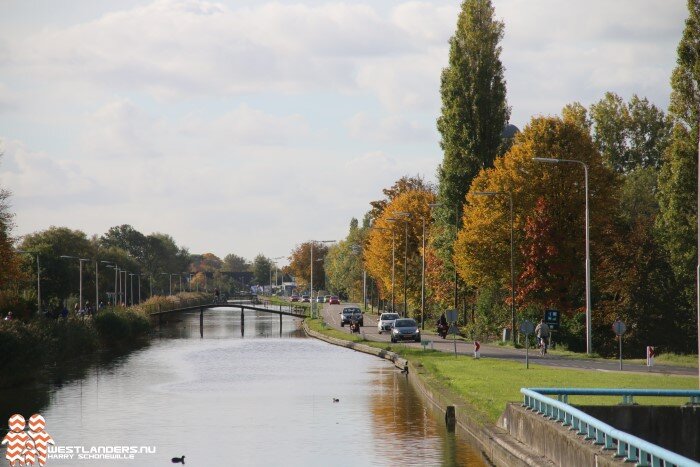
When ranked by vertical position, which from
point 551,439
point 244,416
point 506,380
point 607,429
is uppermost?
point 607,429

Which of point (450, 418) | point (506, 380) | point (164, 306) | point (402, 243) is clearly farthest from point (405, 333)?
point (164, 306)

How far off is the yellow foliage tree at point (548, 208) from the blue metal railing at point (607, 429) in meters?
47.4

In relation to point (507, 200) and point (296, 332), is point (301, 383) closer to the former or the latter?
point (507, 200)

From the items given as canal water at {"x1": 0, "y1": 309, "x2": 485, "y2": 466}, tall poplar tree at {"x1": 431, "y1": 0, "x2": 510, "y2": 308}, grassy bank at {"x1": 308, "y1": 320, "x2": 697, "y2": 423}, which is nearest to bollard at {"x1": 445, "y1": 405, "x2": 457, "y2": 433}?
canal water at {"x1": 0, "y1": 309, "x2": 485, "y2": 466}

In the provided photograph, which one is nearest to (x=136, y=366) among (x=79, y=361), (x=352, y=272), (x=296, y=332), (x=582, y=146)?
(x=79, y=361)

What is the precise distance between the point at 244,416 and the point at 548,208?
39732 millimetres

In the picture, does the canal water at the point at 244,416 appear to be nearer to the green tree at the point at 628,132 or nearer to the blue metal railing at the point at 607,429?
the blue metal railing at the point at 607,429

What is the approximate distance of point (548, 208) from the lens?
79.3 meters

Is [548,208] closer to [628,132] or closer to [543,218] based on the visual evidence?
[543,218]

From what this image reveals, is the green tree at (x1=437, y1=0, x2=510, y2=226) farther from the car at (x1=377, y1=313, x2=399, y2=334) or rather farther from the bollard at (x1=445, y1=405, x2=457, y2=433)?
the bollard at (x1=445, y1=405, x2=457, y2=433)

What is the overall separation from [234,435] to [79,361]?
43226 millimetres

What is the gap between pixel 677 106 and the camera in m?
77.8

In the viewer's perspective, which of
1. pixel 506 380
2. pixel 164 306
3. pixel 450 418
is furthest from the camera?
pixel 164 306

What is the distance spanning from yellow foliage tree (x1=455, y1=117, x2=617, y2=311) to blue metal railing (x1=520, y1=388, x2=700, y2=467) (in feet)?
156
